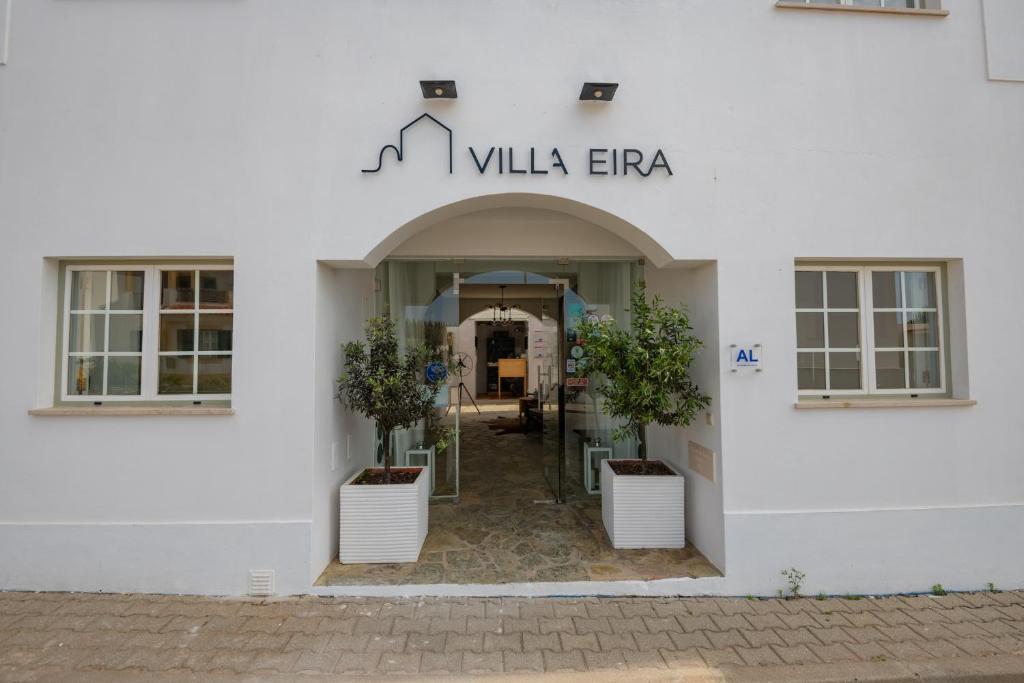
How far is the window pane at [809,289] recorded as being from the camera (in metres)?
4.11

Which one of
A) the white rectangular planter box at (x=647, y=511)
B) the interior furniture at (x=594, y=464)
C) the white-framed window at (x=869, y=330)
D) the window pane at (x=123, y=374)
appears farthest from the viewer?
the interior furniture at (x=594, y=464)

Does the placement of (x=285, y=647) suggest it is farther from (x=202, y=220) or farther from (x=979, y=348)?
(x=979, y=348)

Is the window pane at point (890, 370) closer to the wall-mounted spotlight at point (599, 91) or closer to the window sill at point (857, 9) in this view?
the window sill at point (857, 9)

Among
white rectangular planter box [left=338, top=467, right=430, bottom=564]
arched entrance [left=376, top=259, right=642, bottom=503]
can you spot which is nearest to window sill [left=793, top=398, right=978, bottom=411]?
arched entrance [left=376, top=259, right=642, bottom=503]

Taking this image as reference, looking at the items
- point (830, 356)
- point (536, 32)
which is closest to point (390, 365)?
point (536, 32)

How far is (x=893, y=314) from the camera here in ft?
13.7

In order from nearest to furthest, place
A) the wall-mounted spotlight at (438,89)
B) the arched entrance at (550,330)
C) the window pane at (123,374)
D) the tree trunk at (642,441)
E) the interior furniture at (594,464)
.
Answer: the wall-mounted spotlight at (438,89)
the window pane at (123,374)
the tree trunk at (642,441)
the arched entrance at (550,330)
the interior furniture at (594,464)

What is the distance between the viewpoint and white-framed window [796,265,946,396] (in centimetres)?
411

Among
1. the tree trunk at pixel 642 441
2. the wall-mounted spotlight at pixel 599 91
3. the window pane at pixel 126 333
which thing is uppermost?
the wall-mounted spotlight at pixel 599 91

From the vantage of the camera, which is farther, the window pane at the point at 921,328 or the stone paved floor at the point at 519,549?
the window pane at the point at 921,328

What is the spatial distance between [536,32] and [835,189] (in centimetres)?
286

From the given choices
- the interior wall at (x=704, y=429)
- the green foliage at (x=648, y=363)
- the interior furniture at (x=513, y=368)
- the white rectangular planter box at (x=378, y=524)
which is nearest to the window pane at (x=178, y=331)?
the white rectangular planter box at (x=378, y=524)

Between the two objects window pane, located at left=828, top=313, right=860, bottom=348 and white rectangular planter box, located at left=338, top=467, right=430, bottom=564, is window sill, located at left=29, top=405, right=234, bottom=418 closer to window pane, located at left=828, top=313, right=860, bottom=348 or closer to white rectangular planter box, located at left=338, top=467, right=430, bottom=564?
white rectangular planter box, located at left=338, top=467, right=430, bottom=564

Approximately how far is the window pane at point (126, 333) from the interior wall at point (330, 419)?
1570mm
